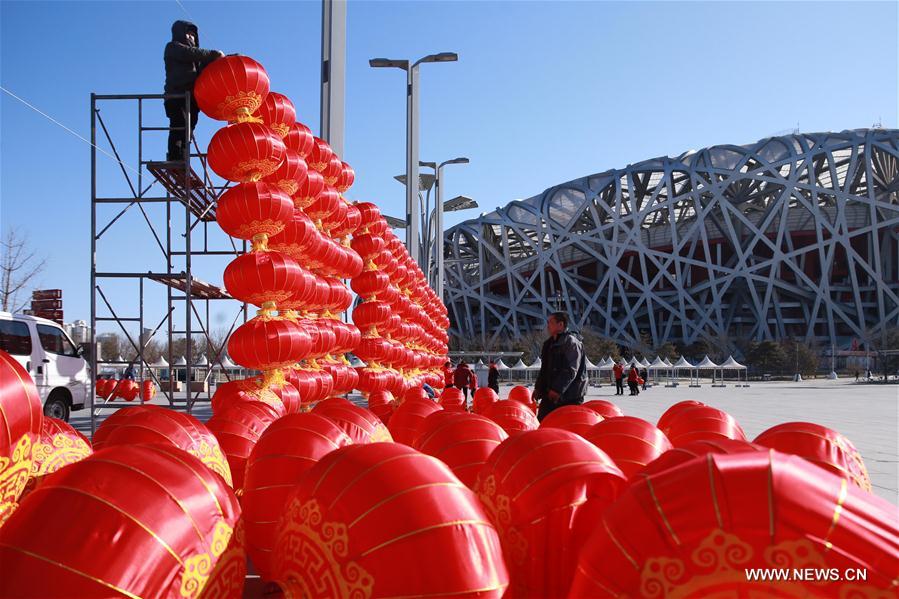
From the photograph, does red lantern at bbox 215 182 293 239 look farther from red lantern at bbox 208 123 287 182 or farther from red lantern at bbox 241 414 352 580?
red lantern at bbox 241 414 352 580

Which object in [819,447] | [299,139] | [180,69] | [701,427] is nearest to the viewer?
[819,447]

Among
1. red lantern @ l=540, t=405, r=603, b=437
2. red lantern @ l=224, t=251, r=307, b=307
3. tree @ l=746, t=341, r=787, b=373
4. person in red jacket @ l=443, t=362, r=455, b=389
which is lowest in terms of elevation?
tree @ l=746, t=341, r=787, b=373

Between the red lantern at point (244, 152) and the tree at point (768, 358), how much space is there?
47.0 m

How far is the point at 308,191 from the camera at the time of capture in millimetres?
7777

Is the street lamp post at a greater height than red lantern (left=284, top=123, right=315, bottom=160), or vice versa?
the street lamp post

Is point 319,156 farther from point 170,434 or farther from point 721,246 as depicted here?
point 721,246

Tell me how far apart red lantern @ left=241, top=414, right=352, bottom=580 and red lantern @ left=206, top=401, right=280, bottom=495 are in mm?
770

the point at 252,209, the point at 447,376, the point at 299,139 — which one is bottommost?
the point at 447,376

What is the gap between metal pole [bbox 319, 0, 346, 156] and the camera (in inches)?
381

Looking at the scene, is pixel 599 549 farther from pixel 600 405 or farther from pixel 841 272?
pixel 841 272

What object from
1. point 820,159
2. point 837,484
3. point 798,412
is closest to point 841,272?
point 820,159

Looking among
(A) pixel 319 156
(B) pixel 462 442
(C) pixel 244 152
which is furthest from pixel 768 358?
(B) pixel 462 442

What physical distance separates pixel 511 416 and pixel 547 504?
313 cm

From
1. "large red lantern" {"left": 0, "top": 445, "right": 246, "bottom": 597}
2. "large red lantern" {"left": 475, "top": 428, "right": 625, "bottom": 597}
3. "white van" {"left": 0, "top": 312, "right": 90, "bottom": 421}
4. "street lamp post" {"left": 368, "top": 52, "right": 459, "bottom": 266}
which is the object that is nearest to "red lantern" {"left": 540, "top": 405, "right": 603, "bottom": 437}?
"large red lantern" {"left": 475, "top": 428, "right": 625, "bottom": 597}
